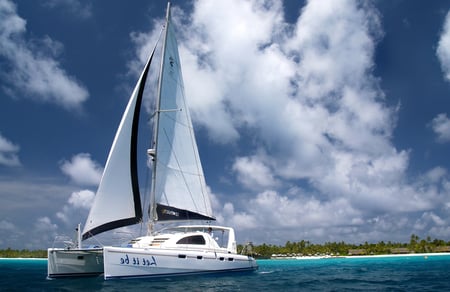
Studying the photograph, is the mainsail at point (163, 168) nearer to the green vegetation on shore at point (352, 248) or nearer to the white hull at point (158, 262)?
the white hull at point (158, 262)

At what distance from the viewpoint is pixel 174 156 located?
23422mm

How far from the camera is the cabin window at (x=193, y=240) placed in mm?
20422

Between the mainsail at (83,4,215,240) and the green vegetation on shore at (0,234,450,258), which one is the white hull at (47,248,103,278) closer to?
the mainsail at (83,4,215,240)

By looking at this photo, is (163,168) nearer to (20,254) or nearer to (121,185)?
(121,185)

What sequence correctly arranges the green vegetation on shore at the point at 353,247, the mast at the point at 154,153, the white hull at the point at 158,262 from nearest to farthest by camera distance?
1. the white hull at the point at 158,262
2. the mast at the point at 154,153
3. the green vegetation on shore at the point at 353,247

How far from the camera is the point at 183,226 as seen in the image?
22.8m

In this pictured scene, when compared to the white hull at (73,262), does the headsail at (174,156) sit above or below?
above

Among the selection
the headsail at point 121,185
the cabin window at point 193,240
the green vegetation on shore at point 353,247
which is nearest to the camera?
the headsail at point 121,185

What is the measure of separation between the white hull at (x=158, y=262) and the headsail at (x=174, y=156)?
314 centimetres

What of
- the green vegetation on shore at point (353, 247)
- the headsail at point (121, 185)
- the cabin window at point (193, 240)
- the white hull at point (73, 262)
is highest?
the headsail at point (121, 185)

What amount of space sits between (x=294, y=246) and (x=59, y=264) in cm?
11373

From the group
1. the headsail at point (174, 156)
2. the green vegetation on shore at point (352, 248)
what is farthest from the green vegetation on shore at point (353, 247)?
the headsail at point (174, 156)

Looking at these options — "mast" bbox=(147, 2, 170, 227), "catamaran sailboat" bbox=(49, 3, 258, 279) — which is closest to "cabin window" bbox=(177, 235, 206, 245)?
"catamaran sailboat" bbox=(49, 3, 258, 279)

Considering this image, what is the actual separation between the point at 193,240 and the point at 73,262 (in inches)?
287
